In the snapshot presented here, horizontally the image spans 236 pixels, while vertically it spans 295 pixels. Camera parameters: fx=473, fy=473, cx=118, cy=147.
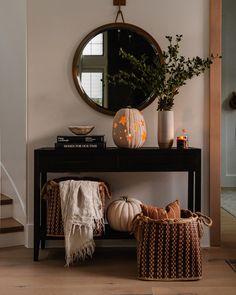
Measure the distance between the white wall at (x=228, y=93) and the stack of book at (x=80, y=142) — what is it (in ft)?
12.5

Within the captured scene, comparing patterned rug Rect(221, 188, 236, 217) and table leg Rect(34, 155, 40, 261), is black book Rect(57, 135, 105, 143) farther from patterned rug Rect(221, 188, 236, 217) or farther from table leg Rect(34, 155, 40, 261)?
patterned rug Rect(221, 188, 236, 217)

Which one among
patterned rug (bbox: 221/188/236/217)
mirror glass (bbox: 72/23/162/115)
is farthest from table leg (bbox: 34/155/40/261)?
patterned rug (bbox: 221/188/236/217)

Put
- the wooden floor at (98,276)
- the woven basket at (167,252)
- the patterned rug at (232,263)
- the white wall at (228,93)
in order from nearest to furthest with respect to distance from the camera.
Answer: the wooden floor at (98,276), the woven basket at (167,252), the patterned rug at (232,263), the white wall at (228,93)

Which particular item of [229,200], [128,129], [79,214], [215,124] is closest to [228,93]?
[229,200]

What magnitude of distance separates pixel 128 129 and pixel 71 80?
658 millimetres

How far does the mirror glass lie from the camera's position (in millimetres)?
3578

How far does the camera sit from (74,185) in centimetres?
318

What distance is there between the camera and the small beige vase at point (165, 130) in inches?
134

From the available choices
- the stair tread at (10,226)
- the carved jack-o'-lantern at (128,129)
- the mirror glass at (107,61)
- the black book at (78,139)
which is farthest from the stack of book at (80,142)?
the stair tread at (10,226)

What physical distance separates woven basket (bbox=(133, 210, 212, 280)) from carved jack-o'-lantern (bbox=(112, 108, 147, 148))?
0.67m

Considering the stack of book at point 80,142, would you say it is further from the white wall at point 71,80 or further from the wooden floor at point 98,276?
the wooden floor at point 98,276

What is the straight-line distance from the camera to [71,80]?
→ 361 centimetres

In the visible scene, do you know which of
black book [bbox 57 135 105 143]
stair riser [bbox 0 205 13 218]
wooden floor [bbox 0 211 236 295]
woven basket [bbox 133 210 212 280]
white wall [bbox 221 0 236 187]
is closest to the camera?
wooden floor [bbox 0 211 236 295]

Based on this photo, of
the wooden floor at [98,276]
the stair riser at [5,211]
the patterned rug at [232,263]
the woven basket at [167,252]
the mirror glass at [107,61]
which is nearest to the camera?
the wooden floor at [98,276]
